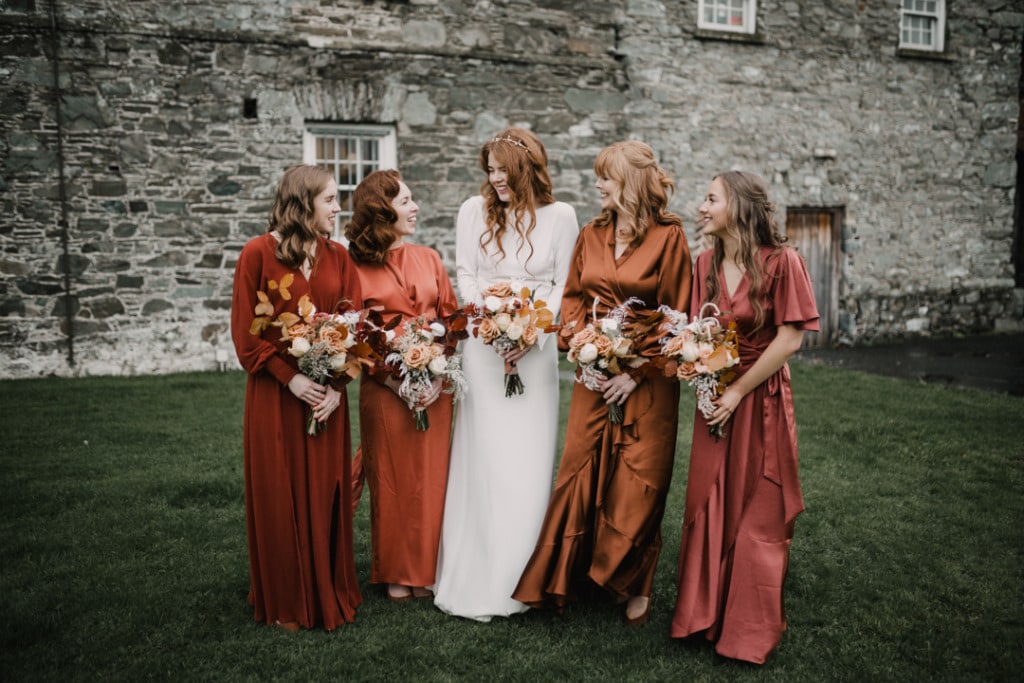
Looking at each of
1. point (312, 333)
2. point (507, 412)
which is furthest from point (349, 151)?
point (312, 333)

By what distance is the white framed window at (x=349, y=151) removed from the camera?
36.8 ft

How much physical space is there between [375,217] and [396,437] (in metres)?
1.19

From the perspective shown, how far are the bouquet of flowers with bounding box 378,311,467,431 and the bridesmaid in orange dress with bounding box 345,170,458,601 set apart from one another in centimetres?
19

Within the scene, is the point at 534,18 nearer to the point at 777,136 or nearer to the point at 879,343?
the point at 777,136

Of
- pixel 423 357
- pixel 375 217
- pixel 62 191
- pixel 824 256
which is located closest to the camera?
pixel 423 357

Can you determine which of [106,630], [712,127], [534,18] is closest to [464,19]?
[534,18]

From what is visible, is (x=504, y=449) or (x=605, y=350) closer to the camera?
(x=605, y=350)

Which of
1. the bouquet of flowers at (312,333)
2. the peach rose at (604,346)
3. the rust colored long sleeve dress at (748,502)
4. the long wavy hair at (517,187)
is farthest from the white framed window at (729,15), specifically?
the bouquet of flowers at (312,333)

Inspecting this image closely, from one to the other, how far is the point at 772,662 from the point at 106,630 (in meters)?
3.21

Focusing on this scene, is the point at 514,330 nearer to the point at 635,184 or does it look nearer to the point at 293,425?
the point at 635,184

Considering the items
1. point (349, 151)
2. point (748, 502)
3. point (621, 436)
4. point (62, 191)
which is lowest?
point (748, 502)

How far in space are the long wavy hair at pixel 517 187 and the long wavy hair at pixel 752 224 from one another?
970 millimetres

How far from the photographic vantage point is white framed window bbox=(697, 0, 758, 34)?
13.3m

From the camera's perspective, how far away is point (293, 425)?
13.1 ft
